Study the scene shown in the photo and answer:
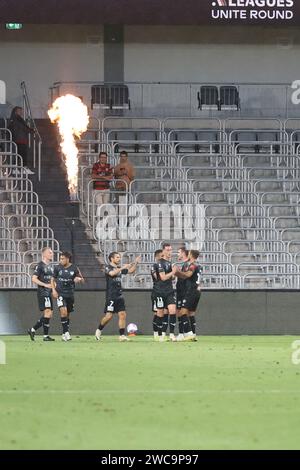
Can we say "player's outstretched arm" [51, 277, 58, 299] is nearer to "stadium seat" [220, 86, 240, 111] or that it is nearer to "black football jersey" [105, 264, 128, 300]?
"black football jersey" [105, 264, 128, 300]

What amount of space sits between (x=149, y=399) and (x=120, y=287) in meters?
14.7

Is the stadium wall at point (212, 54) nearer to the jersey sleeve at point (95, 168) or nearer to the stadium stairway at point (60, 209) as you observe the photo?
the stadium stairway at point (60, 209)

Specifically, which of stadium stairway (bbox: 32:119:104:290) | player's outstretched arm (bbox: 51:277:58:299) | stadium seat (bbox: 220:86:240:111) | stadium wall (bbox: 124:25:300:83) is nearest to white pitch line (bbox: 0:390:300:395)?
player's outstretched arm (bbox: 51:277:58:299)

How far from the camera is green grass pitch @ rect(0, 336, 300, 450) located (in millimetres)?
12648

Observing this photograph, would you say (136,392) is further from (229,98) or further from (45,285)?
(229,98)

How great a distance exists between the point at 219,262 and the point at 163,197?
359 centimetres

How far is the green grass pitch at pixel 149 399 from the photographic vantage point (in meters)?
12.6

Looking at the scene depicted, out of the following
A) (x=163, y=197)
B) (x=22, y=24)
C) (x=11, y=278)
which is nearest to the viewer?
(x=11, y=278)

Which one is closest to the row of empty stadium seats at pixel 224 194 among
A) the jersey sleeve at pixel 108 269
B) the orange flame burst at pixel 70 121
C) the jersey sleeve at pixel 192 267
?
the orange flame burst at pixel 70 121

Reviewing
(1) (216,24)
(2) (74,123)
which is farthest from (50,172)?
(1) (216,24)

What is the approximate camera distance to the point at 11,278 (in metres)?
34.8

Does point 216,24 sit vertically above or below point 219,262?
above

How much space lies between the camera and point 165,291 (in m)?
31.1

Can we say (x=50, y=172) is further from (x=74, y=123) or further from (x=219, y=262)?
(x=219, y=262)
